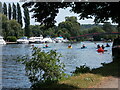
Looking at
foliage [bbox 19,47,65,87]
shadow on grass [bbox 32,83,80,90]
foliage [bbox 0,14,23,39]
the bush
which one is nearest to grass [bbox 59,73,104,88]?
shadow on grass [bbox 32,83,80,90]

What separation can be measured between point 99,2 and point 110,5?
164 cm

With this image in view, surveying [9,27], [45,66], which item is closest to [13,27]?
[9,27]

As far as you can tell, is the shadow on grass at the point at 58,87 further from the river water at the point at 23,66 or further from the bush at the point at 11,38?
the bush at the point at 11,38

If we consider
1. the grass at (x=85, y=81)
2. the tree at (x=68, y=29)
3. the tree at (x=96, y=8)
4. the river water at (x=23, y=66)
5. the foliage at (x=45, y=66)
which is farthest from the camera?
the tree at (x=68, y=29)

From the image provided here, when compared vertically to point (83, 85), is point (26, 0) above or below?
above

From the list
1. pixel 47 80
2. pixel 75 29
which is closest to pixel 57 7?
pixel 47 80

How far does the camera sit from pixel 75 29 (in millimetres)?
140500

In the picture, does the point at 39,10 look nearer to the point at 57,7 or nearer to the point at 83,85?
the point at 57,7

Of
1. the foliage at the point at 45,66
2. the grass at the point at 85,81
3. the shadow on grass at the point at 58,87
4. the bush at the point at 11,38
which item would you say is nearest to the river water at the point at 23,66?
the foliage at the point at 45,66

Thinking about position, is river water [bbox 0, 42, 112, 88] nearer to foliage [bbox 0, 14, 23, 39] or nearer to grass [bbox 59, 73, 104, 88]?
grass [bbox 59, 73, 104, 88]

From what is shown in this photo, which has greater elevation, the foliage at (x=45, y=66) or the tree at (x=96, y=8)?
the tree at (x=96, y=8)

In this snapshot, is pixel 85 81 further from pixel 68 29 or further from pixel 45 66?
pixel 68 29

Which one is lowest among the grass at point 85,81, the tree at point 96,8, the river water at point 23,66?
the river water at point 23,66

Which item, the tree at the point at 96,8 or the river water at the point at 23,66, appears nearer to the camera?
the tree at the point at 96,8
